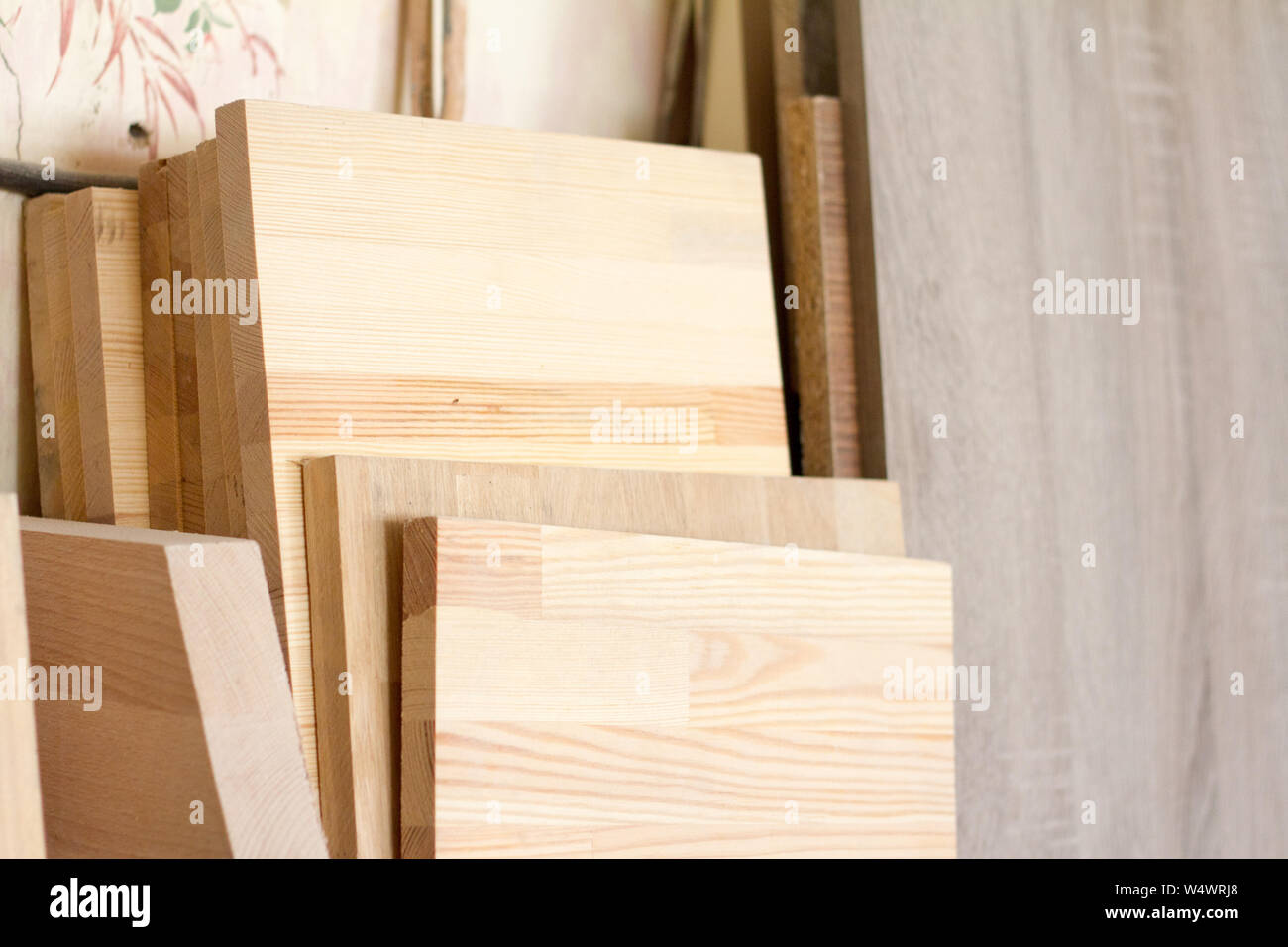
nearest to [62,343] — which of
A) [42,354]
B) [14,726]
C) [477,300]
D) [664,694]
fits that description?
[42,354]

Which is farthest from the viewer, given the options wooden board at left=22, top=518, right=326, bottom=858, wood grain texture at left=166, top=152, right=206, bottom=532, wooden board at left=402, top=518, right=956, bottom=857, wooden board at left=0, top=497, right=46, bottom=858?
wood grain texture at left=166, top=152, right=206, bottom=532

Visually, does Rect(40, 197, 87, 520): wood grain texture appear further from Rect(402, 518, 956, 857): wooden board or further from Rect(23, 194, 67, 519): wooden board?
Rect(402, 518, 956, 857): wooden board

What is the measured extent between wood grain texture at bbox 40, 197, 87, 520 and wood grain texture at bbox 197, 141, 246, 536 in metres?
0.15

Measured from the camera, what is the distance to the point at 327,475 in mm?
1083

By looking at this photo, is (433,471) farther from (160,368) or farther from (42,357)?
(42,357)

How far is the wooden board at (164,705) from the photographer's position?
2.87 feet

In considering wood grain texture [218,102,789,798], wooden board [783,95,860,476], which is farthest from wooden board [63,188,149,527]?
wooden board [783,95,860,476]

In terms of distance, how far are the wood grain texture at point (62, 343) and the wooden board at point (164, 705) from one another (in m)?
0.28

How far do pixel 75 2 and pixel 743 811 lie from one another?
3.44 feet

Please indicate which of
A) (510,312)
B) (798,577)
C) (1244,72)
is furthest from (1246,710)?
(510,312)

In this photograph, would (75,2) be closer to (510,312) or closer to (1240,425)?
(510,312)

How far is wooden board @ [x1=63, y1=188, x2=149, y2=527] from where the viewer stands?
1197 millimetres

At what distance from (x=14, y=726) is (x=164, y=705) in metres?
0.14

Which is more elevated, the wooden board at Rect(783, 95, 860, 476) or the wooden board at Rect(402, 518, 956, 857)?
the wooden board at Rect(783, 95, 860, 476)
